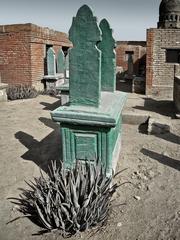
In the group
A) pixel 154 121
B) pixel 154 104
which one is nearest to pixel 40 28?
pixel 154 104

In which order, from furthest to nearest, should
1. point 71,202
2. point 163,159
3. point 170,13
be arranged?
point 170,13 → point 163,159 → point 71,202

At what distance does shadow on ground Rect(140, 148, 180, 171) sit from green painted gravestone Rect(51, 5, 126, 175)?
4.02 feet

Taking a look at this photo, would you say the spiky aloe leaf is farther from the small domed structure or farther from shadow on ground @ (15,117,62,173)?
the small domed structure

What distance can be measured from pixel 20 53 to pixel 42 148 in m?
6.27

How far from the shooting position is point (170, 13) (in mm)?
20750

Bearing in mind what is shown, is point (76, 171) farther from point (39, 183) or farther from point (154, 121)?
point (154, 121)

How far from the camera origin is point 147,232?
2.57 m

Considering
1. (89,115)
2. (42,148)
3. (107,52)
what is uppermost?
(107,52)

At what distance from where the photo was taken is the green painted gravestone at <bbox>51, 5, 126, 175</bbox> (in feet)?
9.66

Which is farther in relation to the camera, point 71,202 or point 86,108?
point 86,108

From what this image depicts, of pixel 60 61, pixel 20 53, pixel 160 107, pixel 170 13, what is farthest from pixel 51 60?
A: pixel 170 13

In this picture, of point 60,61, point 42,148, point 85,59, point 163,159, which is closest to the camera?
point 85,59

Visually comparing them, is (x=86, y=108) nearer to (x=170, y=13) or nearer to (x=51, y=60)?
(x=51, y=60)

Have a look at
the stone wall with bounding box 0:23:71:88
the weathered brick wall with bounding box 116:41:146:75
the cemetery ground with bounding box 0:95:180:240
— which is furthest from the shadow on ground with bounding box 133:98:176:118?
the weathered brick wall with bounding box 116:41:146:75
